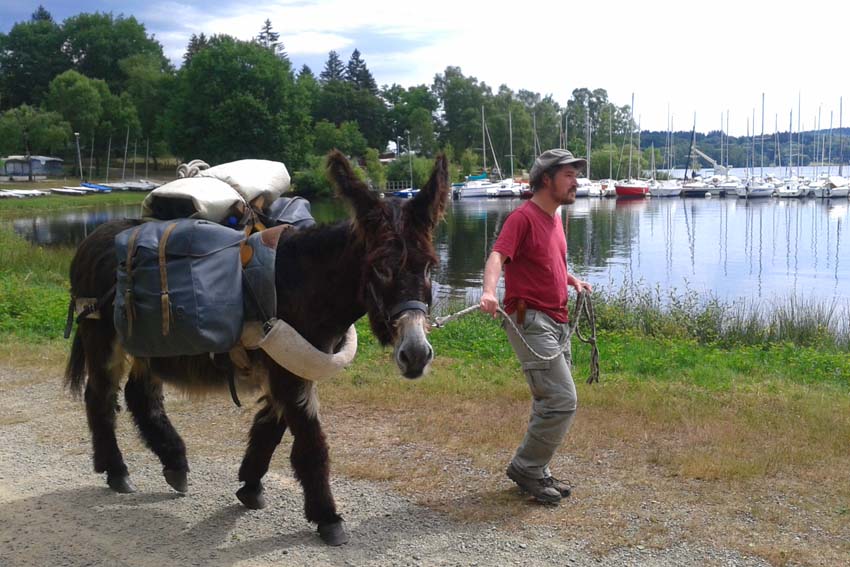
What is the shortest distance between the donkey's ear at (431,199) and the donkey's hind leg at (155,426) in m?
2.46

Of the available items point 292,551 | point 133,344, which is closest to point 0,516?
point 133,344

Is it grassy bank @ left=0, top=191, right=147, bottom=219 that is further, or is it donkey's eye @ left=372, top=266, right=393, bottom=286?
grassy bank @ left=0, top=191, right=147, bottom=219

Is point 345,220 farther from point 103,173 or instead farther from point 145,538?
point 103,173

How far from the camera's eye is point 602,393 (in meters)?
8.16

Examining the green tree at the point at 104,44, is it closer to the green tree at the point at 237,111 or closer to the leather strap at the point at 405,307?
the green tree at the point at 237,111

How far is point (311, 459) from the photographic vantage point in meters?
4.71

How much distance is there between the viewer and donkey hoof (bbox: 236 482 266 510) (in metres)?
5.23

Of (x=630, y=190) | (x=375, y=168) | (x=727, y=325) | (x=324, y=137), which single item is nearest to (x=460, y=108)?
(x=324, y=137)

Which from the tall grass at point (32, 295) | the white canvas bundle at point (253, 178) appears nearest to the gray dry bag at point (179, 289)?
the white canvas bundle at point (253, 178)

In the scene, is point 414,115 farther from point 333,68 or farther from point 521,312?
point 521,312

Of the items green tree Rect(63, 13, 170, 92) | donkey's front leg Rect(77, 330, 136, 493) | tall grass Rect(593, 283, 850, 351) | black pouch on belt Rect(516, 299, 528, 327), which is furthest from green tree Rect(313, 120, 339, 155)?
black pouch on belt Rect(516, 299, 528, 327)

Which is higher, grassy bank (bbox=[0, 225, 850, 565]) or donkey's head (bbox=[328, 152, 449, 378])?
donkey's head (bbox=[328, 152, 449, 378])

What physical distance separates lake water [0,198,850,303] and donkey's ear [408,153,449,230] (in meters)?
0.49

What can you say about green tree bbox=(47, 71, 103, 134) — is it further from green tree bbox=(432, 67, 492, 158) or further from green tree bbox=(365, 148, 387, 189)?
green tree bbox=(432, 67, 492, 158)
